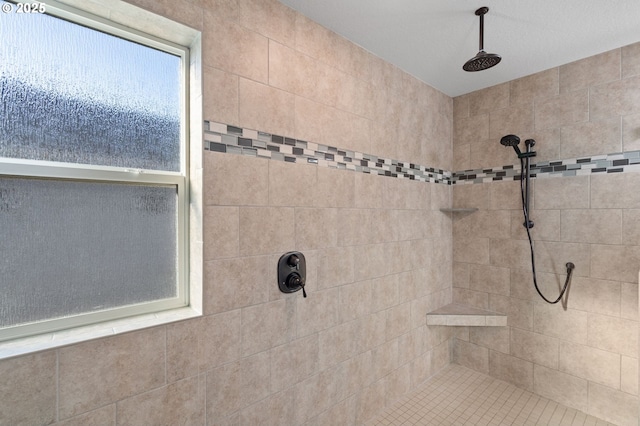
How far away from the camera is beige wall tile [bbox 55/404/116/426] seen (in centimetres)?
103

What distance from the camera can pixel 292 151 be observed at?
63.4 inches

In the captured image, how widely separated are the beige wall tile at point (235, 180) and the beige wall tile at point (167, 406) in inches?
31.5

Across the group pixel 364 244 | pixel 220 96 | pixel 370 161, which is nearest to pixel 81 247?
pixel 220 96

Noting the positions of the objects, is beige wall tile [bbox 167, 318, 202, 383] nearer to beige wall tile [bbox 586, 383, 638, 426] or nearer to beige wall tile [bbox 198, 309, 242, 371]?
beige wall tile [bbox 198, 309, 242, 371]

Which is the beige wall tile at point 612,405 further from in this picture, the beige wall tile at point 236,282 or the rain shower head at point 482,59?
the beige wall tile at point 236,282

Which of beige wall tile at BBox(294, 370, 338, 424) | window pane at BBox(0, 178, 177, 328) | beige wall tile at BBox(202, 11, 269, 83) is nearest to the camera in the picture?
window pane at BBox(0, 178, 177, 328)

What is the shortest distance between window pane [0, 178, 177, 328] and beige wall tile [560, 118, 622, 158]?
2.70 meters

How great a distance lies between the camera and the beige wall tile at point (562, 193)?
210cm

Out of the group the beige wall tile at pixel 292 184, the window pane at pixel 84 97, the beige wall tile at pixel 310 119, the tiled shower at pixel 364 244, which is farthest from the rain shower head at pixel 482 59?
the window pane at pixel 84 97

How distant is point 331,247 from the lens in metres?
1.79

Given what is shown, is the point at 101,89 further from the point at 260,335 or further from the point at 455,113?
the point at 455,113

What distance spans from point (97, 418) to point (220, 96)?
4.49 feet

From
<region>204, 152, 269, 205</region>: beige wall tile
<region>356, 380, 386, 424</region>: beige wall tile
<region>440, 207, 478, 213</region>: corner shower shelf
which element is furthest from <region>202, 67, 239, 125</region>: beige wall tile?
<region>440, 207, 478, 213</region>: corner shower shelf

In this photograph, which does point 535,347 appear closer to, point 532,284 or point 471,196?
point 532,284
